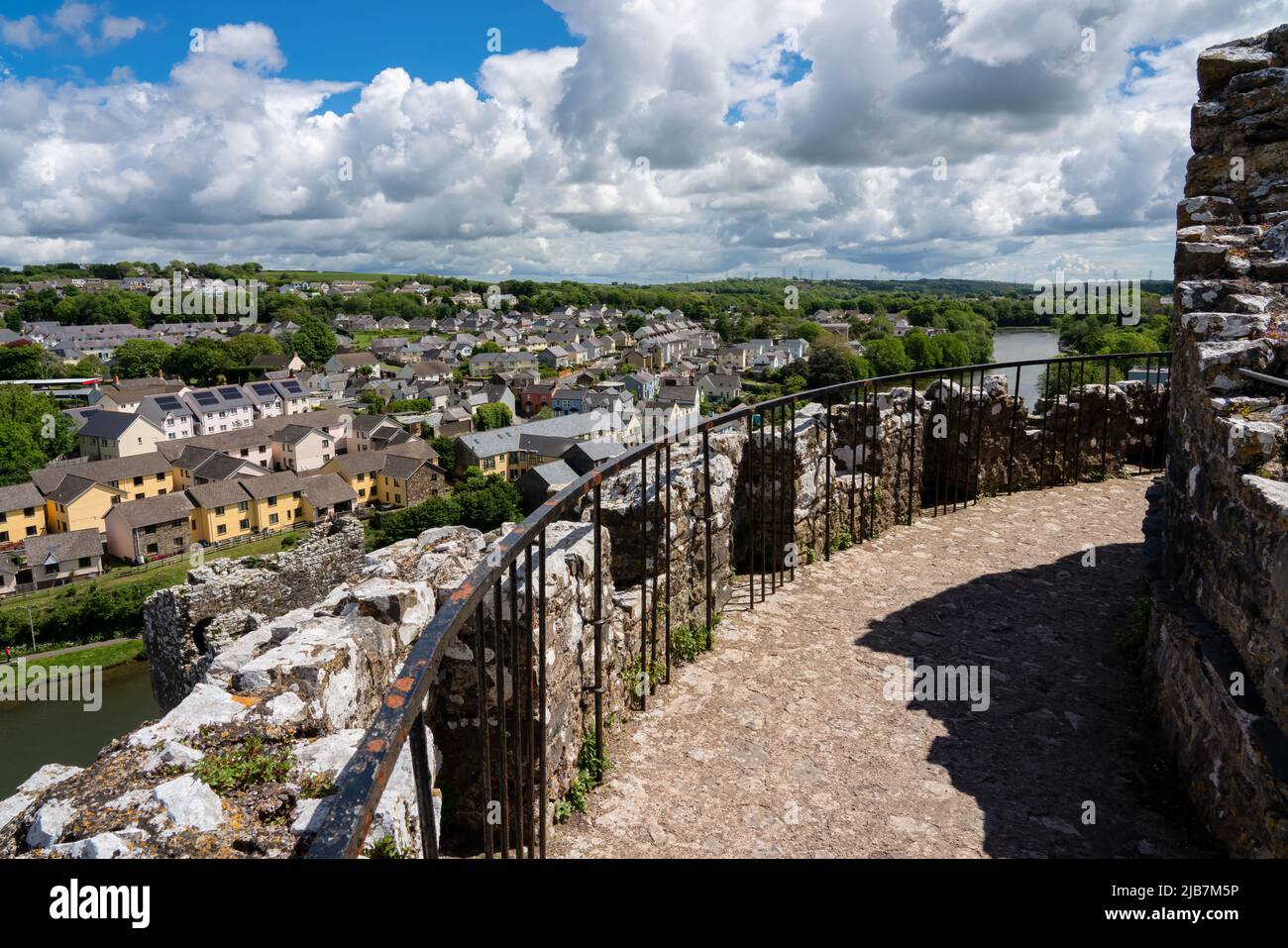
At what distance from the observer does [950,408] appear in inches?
423

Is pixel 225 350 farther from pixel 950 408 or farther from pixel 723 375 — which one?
pixel 950 408

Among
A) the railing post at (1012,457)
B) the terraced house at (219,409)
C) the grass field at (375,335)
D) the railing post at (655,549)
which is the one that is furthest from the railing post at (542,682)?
the grass field at (375,335)

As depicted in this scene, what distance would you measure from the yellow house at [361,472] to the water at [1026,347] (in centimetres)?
5008

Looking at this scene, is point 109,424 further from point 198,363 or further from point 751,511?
point 751,511

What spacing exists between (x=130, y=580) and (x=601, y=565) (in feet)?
157

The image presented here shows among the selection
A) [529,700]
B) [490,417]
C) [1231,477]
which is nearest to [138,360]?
[490,417]

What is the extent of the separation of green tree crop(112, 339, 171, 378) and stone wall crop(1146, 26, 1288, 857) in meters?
117

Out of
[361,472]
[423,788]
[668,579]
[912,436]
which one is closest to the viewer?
[423,788]

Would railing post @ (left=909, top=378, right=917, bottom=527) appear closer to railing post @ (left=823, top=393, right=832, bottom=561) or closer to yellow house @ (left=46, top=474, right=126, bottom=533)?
railing post @ (left=823, top=393, right=832, bottom=561)

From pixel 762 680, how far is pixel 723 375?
8907cm

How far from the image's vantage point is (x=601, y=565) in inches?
215

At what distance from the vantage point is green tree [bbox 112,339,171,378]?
103750 millimetres

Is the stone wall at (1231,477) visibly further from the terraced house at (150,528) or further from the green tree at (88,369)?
the green tree at (88,369)

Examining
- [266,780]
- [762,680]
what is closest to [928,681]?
[762,680]
